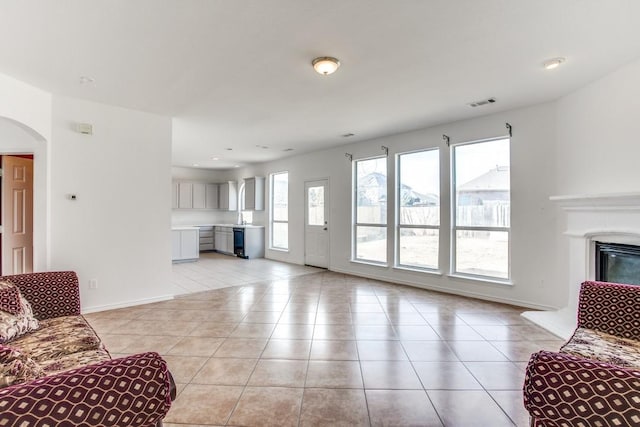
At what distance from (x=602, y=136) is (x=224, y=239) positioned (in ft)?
28.6

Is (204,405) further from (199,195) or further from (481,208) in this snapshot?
(199,195)

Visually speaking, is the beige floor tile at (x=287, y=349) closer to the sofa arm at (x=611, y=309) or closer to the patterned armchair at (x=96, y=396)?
the patterned armchair at (x=96, y=396)

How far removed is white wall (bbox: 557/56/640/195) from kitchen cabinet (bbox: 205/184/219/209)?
8985 mm

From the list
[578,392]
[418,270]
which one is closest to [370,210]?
[418,270]

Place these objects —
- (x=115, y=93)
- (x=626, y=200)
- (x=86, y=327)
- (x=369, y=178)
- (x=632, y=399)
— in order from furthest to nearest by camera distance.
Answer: (x=369, y=178), (x=115, y=93), (x=626, y=200), (x=86, y=327), (x=632, y=399)

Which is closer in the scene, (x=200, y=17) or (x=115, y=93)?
(x=200, y=17)

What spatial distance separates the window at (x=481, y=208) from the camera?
4453mm

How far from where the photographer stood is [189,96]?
147 inches

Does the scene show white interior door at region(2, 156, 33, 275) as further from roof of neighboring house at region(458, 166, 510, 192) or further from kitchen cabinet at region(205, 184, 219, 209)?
roof of neighboring house at region(458, 166, 510, 192)

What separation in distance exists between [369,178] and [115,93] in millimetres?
4276

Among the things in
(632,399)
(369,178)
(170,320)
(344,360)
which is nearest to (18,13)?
(170,320)

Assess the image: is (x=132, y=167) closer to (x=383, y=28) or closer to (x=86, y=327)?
(x=86, y=327)

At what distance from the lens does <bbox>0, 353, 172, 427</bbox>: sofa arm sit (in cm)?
88

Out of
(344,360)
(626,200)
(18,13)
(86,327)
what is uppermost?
(18,13)
